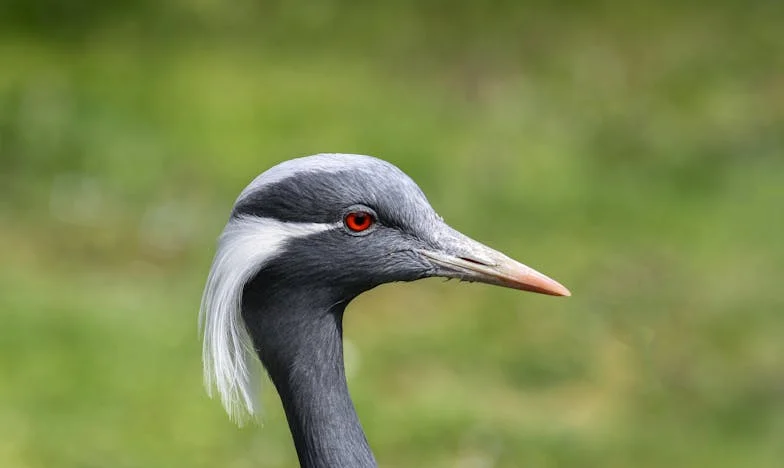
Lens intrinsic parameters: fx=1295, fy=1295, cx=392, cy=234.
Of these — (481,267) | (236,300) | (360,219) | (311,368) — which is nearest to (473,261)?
(481,267)

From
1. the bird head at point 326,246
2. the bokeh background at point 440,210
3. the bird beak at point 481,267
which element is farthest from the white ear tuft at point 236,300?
the bokeh background at point 440,210

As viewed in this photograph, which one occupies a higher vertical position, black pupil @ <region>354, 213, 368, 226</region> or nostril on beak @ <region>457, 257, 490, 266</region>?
nostril on beak @ <region>457, 257, 490, 266</region>

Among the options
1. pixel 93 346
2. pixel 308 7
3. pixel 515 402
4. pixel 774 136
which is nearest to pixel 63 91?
pixel 308 7

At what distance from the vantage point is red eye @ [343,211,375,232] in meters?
3.87

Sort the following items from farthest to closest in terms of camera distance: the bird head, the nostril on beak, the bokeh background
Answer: the bokeh background → the nostril on beak → the bird head

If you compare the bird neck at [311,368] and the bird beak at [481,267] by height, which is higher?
the bird beak at [481,267]

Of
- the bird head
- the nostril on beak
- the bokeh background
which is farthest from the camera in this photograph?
the bokeh background

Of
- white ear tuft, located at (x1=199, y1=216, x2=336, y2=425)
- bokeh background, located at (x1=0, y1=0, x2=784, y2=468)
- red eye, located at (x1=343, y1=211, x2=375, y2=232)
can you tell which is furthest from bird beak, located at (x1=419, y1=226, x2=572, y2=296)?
bokeh background, located at (x1=0, y1=0, x2=784, y2=468)

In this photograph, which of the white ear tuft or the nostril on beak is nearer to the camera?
the white ear tuft

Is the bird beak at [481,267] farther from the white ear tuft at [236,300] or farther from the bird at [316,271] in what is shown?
the white ear tuft at [236,300]

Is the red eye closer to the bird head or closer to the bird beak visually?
the bird head

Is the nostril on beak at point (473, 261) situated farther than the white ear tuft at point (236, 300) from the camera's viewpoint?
Yes

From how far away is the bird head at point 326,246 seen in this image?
381 cm

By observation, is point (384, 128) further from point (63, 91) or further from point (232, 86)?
point (63, 91)
